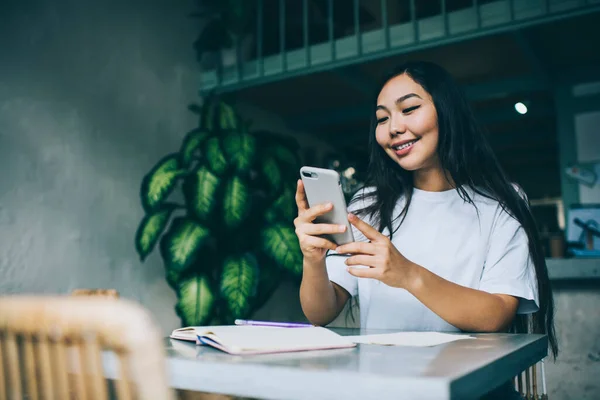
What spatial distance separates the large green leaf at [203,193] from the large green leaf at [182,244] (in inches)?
2.9

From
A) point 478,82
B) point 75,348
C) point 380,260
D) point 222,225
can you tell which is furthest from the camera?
point 478,82

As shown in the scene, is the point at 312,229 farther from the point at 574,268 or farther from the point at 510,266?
the point at 574,268

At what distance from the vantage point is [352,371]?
0.65 metres

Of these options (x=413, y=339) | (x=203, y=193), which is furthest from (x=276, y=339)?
(x=203, y=193)

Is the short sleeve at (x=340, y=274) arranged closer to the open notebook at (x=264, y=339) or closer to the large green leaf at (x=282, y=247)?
the open notebook at (x=264, y=339)

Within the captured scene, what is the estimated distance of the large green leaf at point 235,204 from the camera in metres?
2.79

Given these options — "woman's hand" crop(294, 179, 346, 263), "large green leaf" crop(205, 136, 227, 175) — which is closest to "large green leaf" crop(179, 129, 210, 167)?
"large green leaf" crop(205, 136, 227, 175)

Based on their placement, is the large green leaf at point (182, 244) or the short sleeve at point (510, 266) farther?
the large green leaf at point (182, 244)

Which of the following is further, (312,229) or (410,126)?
(410,126)

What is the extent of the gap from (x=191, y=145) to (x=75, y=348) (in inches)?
98.9

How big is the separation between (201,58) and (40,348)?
3.51 meters

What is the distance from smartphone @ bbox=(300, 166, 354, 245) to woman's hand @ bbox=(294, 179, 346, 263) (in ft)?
0.08

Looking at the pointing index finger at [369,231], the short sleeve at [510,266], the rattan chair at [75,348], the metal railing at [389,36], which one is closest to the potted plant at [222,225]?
the metal railing at [389,36]

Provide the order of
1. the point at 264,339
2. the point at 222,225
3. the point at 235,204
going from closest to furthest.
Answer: the point at 264,339
the point at 235,204
the point at 222,225
